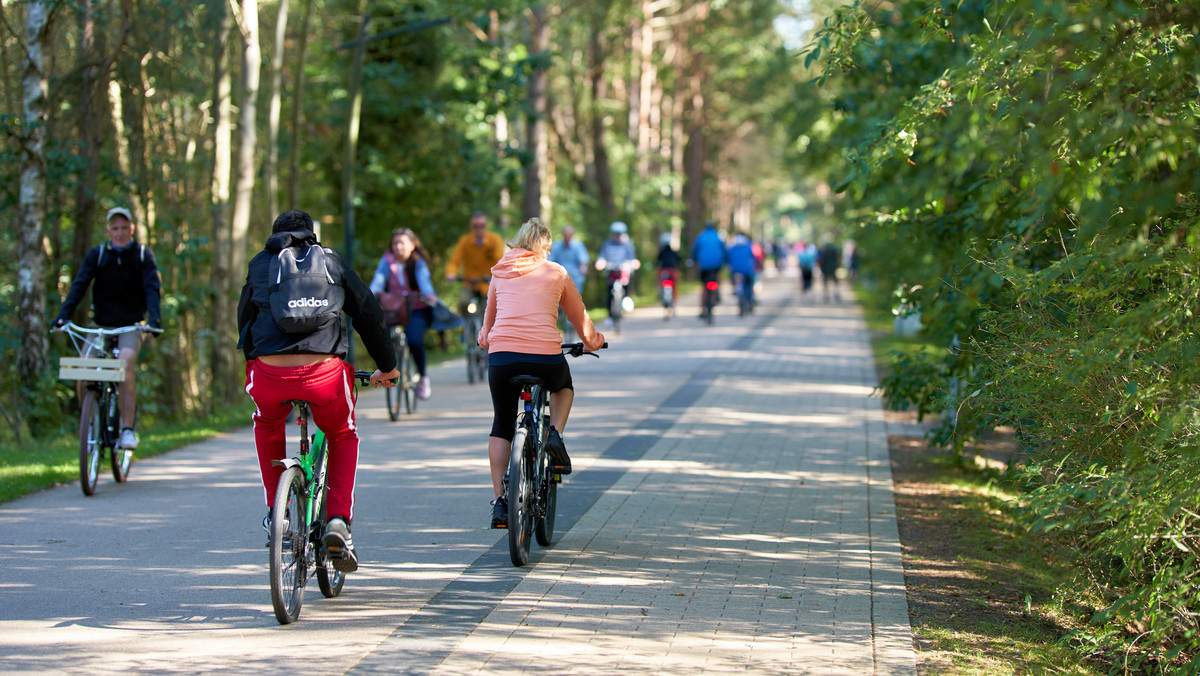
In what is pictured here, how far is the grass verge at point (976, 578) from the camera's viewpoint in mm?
5156

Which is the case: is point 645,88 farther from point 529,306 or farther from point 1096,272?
point 1096,272

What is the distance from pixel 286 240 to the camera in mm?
5320

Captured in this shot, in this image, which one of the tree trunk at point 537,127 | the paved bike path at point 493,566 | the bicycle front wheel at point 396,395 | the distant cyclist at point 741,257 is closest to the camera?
the paved bike path at point 493,566

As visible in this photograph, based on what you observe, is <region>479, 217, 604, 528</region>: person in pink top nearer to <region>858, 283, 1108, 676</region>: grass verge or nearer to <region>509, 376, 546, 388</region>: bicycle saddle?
<region>509, 376, 546, 388</region>: bicycle saddle

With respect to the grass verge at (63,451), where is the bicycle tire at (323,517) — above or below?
above

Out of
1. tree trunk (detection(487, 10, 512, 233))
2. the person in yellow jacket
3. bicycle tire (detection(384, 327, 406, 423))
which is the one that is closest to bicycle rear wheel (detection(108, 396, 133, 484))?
bicycle tire (detection(384, 327, 406, 423))

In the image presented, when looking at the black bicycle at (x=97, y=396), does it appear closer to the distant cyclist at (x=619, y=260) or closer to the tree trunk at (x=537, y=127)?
the distant cyclist at (x=619, y=260)

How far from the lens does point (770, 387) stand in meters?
15.0

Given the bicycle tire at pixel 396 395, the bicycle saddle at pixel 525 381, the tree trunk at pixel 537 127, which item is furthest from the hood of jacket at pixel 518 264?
the tree trunk at pixel 537 127

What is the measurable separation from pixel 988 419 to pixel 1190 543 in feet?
6.25

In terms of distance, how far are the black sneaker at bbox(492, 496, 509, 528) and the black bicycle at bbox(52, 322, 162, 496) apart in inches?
132

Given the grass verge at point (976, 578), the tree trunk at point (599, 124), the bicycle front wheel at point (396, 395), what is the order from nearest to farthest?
1. the grass verge at point (976, 578)
2. the bicycle front wheel at point (396, 395)
3. the tree trunk at point (599, 124)

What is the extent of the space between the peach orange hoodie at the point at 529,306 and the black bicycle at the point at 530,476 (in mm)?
161

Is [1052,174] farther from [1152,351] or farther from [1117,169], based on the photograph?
[1152,351]
